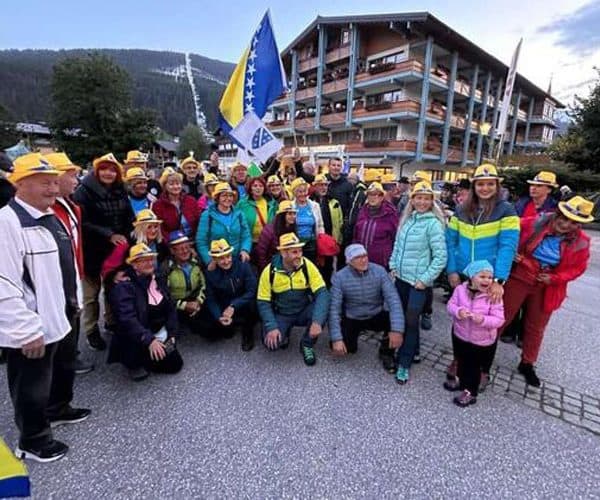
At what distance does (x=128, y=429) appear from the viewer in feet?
8.29

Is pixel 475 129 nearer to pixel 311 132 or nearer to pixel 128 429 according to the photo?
pixel 311 132

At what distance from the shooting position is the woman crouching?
9.75 feet

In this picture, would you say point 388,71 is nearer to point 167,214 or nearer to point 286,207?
point 286,207

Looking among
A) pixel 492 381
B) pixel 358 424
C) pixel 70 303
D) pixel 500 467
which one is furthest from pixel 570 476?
pixel 70 303

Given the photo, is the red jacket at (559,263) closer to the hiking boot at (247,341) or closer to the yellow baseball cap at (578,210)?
the yellow baseball cap at (578,210)

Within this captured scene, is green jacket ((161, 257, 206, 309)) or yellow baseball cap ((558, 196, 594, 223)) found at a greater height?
yellow baseball cap ((558, 196, 594, 223))

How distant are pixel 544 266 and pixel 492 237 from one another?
679 millimetres

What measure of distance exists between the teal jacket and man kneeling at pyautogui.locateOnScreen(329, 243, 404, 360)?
28cm

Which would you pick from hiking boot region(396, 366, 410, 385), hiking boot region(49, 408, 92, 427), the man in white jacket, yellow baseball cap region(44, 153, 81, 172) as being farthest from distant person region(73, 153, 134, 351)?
hiking boot region(396, 366, 410, 385)

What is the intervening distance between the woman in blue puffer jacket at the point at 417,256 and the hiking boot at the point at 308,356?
2.87ft

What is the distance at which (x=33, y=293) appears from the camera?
6.49 feet

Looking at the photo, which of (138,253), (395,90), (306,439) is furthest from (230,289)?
(395,90)

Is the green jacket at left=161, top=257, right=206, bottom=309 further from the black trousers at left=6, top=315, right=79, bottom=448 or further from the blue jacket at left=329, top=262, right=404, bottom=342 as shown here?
the blue jacket at left=329, top=262, right=404, bottom=342

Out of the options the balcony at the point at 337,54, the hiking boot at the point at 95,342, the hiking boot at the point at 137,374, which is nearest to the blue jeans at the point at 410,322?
the hiking boot at the point at 137,374
